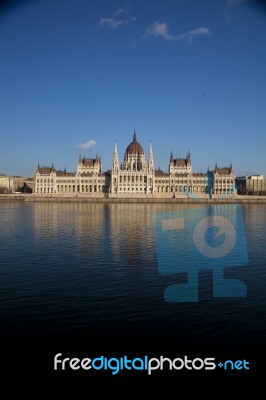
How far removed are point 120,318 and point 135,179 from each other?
394 feet

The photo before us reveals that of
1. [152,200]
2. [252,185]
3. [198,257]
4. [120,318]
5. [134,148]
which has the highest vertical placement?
[134,148]

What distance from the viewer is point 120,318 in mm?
14023

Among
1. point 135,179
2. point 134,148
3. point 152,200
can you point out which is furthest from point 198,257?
point 134,148

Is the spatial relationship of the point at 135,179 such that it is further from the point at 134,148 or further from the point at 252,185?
the point at 252,185

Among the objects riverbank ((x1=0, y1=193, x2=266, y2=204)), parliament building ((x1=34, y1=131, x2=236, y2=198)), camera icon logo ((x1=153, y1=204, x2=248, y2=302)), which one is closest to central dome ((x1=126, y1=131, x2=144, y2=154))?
parliament building ((x1=34, y1=131, x2=236, y2=198))

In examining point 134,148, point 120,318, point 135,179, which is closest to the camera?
point 120,318

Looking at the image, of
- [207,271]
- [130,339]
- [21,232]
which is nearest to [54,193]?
[21,232]

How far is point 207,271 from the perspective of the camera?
70.7ft

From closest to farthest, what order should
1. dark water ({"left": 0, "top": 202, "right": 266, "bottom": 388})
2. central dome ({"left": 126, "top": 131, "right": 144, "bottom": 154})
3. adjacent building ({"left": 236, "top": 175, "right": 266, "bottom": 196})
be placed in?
1. dark water ({"left": 0, "top": 202, "right": 266, "bottom": 388})
2. central dome ({"left": 126, "top": 131, "right": 144, "bottom": 154})
3. adjacent building ({"left": 236, "top": 175, "right": 266, "bottom": 196})

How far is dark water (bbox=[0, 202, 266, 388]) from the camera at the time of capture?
1093 centimetres

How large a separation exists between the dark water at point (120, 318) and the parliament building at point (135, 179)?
108 meters

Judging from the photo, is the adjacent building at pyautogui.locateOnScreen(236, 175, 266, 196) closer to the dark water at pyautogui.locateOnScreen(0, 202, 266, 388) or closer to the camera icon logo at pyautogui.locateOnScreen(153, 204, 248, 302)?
the camera icon logo at pyautogui.locateOnScreen(153, 204, 248, 302)

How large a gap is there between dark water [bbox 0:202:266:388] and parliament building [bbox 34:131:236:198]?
10824 cm

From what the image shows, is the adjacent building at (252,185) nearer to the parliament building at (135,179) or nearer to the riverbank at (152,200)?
the parliament building at (135,179)
